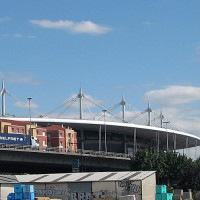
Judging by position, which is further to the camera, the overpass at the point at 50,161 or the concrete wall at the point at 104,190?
the overpass at the point at 50,161

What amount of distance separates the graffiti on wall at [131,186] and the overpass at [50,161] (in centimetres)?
4366

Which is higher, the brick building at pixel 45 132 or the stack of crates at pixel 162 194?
the brick building at pixel 45 132

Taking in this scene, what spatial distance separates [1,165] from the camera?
414 ft

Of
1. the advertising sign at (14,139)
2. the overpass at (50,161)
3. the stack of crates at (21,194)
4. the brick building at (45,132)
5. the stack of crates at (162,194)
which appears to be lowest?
the stack of crates at (162,194)

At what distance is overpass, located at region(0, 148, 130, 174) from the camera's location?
115 metres

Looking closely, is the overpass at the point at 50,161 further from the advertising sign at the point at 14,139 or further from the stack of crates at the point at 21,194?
the stack of crates at the point at 21,194

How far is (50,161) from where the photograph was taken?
124375 millimetres

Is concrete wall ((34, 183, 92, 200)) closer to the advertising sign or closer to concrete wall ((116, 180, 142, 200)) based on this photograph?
concrete wall ((116, 180, 142, 200))

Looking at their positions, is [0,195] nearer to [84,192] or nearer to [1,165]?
[84,192]

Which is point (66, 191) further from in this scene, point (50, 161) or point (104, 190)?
point (50, 161)

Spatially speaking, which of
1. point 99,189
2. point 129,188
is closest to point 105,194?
point 99,189

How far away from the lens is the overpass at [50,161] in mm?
115062

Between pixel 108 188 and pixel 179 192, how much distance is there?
27.8 metres

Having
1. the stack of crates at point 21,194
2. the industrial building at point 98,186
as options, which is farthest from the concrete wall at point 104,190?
the stack of crates at point 21,194
